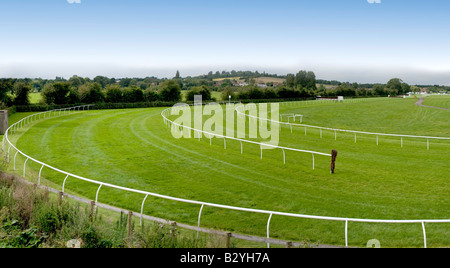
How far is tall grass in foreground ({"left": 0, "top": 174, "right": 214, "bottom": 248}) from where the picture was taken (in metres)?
7.07

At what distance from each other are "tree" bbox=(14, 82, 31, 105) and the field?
2841cm

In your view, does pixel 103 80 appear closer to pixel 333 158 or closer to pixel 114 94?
pixel 114 94

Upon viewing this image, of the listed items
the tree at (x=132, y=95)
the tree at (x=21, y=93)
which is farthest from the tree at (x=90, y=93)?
the tree at (x=21, y=93)

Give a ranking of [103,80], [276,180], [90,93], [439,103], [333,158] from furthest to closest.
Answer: [103,80] < [439,103] < [90,93] < [333,158] < [276,180]

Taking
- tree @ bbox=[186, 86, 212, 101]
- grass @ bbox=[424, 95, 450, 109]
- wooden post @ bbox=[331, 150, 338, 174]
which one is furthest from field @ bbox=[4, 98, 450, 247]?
grass @ bbox=[424, 95, 450, 109]

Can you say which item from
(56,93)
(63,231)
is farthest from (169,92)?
(63,231)

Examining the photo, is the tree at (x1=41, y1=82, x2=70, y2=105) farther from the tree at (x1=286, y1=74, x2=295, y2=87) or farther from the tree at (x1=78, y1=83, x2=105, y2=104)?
the tree at (x1=286, y1=74, x2=295, y2=87)

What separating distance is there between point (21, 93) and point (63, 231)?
157 feet

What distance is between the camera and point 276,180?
14.1 meters

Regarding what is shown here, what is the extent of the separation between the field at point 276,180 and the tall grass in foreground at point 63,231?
9.11 ft

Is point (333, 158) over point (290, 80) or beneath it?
beneath

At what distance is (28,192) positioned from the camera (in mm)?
9656
